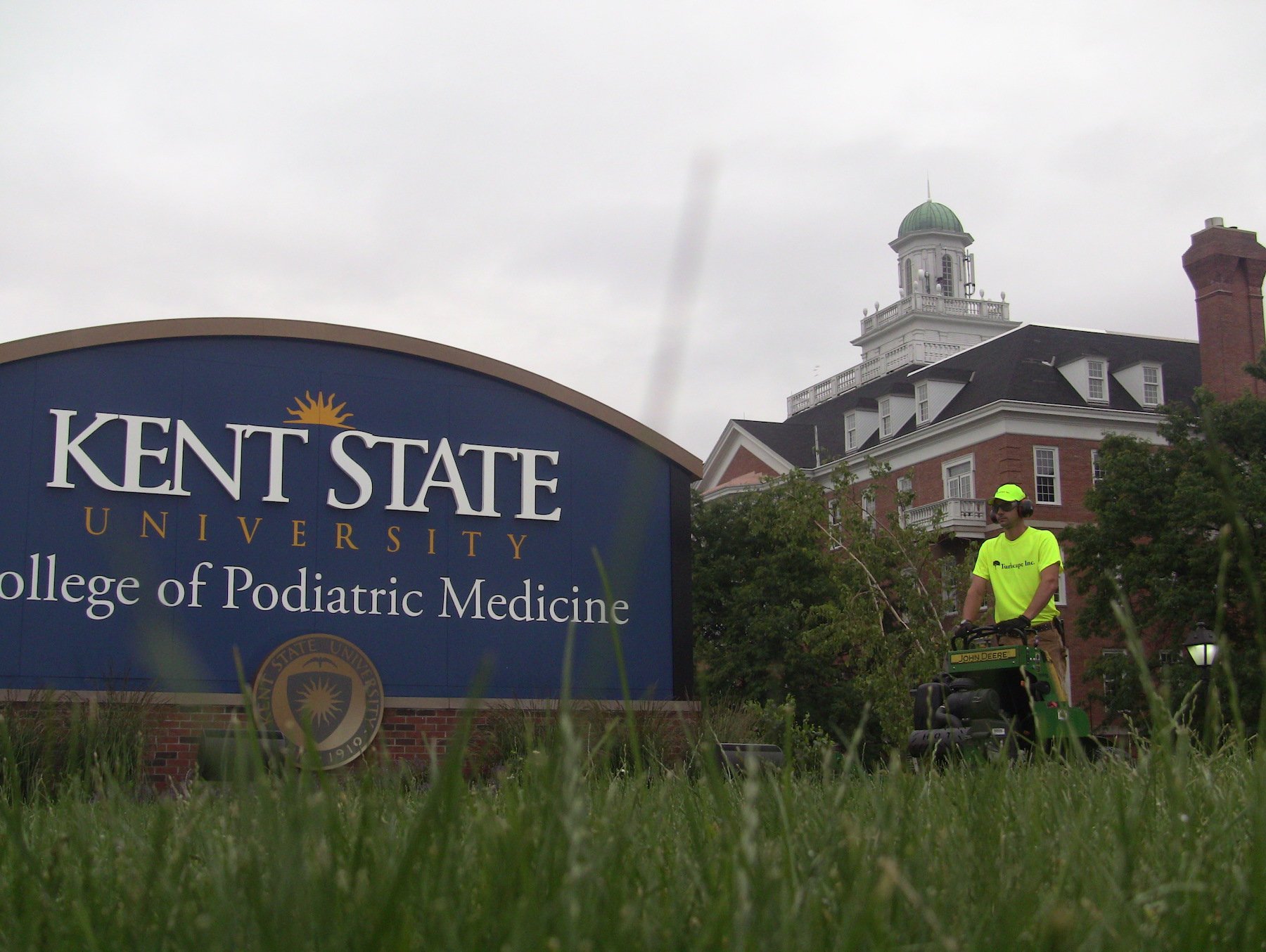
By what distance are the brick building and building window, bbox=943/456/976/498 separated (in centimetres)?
5

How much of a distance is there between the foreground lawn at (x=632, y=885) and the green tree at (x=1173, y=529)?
111 feet

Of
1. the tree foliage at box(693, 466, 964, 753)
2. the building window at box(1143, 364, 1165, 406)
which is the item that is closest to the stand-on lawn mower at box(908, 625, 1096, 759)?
the tree foliage at box(693, 466, 964, 753)

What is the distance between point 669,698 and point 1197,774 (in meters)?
15.9

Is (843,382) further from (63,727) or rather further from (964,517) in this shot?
(63,727)

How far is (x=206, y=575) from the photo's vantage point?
17.2 m

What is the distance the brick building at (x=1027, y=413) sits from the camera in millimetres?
47781

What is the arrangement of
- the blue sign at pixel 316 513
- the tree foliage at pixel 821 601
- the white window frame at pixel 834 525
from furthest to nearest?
the white window frame at pixel 834 525
the tree foliage at pixel 821 601
the blue sign at pixel 316 513

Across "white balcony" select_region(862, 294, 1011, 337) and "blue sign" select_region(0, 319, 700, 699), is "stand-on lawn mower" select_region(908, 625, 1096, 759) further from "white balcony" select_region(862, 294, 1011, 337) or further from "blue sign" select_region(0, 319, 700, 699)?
"white balcony" select_region(862, 294, 1011, 337)

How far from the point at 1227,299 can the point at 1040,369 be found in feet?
22.2

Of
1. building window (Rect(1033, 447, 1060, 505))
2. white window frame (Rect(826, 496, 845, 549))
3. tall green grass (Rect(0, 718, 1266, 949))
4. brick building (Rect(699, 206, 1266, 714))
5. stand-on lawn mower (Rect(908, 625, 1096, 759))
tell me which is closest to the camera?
tall green grass (Rect(0, 718, 1266, 949))

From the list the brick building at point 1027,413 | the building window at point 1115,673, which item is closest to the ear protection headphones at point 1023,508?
the building window at point 1115,673

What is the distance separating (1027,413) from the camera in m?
48.6

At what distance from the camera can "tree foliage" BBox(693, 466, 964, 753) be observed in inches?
1216

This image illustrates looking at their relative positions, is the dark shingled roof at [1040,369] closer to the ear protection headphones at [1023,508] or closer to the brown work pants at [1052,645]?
the ear protection headphones at [1023,508]
